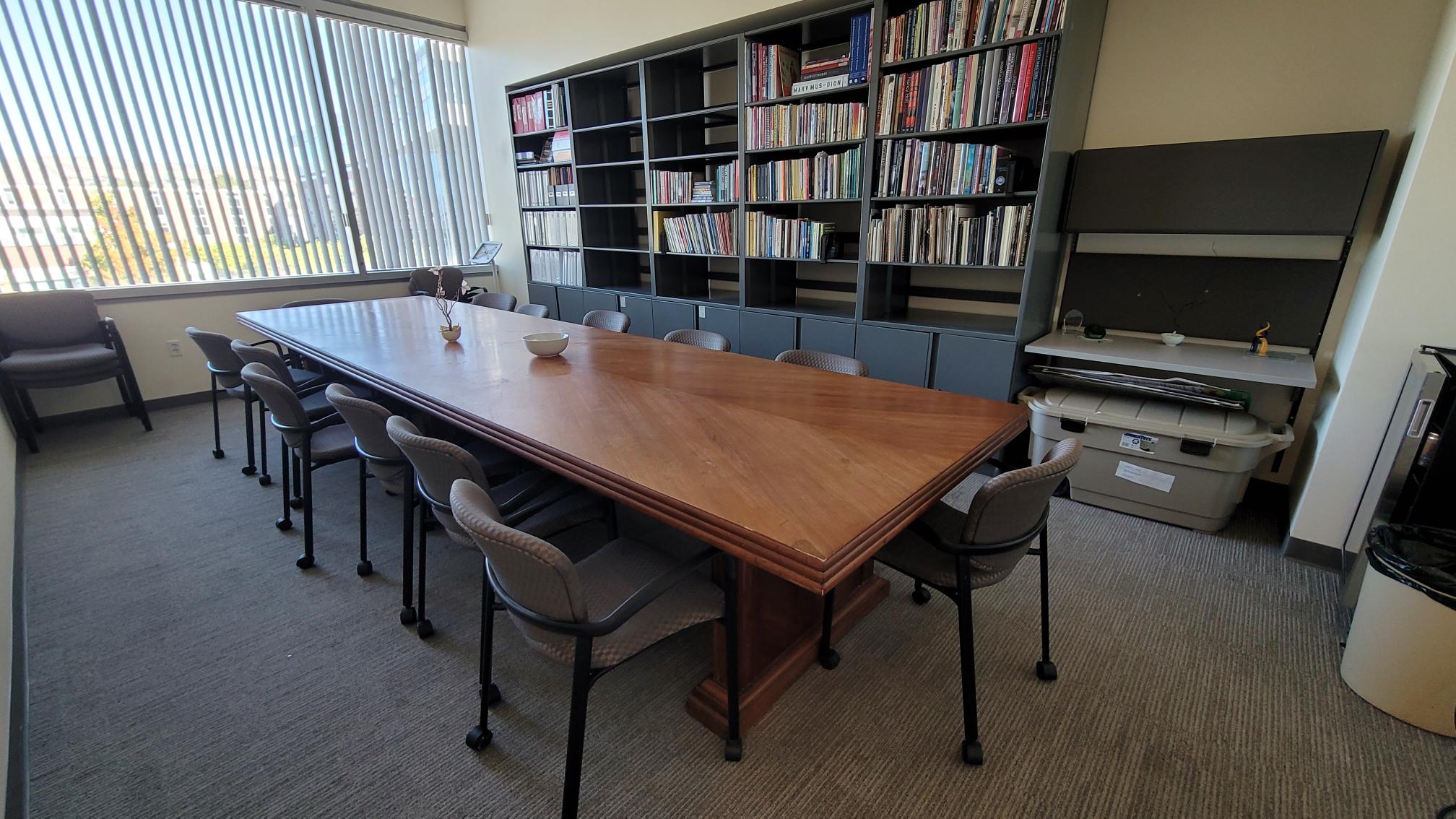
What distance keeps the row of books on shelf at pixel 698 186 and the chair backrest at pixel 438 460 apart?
271 centimetres

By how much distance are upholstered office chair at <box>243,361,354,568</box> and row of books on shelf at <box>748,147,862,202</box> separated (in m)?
2.60

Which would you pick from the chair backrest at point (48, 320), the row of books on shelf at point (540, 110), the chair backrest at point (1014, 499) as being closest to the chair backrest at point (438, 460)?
the chair backrest at point (1014, 499)

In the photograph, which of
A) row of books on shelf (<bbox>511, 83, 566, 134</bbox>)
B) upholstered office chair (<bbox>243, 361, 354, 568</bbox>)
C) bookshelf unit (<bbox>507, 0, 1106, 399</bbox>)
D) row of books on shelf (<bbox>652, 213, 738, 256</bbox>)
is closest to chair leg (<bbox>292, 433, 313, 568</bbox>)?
upholstered office chair (<bbox>243, 361, 354, 568</bbox>)

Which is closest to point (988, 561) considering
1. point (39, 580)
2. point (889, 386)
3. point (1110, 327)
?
point (889, 386)

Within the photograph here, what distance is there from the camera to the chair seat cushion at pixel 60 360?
3312 millimetres

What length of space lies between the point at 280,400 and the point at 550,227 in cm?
330

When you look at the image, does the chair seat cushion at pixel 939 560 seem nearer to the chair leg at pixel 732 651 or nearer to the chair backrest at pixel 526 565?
the chair leg at pixel 732 651

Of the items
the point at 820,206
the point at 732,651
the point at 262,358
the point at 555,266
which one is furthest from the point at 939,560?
the point at 555,266

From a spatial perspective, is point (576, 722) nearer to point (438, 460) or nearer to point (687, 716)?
point (687, 716)

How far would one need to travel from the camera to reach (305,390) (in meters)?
2.83

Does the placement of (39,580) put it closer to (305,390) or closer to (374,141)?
(305,390)

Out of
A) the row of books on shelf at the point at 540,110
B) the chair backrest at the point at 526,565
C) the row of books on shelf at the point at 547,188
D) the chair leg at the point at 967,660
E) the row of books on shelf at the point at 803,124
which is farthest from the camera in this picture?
the row of books on shelf at the point at 547,188

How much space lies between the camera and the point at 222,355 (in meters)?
2.78

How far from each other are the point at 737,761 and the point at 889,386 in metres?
1.24
